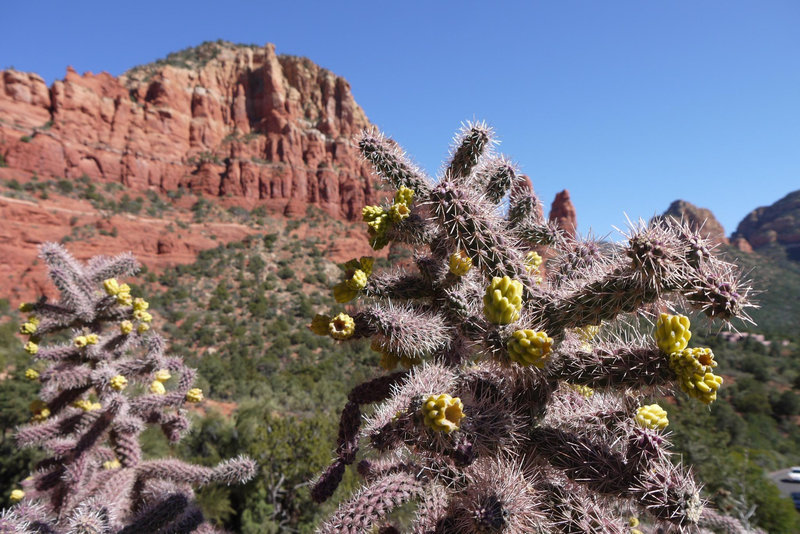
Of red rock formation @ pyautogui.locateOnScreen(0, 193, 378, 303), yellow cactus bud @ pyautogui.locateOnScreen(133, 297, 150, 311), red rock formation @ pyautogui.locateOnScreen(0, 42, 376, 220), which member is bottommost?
yellow cactus bud @ pyautogui.locateOnScreen(133, 297, 150, 311)

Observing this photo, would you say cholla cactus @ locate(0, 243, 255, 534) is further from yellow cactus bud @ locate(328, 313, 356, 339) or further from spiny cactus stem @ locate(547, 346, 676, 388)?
spiny cactus stem @ locate(547, 346, 676, 388)

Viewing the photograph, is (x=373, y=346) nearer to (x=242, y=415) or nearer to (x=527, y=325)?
(x=527, y=325)

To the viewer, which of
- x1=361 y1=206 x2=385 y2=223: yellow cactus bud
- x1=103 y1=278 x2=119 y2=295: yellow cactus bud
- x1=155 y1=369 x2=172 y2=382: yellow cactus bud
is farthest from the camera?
x1=155 y1=369 x2=172 y2=382: yellow cactus bud

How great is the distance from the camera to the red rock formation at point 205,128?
5062cm

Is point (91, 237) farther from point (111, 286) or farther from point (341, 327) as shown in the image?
point (341, 327)

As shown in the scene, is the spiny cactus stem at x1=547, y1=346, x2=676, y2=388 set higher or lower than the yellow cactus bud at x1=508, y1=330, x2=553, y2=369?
lower

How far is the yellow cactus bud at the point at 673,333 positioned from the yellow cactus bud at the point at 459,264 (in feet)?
3.02

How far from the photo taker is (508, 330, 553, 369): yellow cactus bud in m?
1.56

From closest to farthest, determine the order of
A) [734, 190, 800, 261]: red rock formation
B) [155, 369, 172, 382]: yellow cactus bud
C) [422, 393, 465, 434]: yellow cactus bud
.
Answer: [422, 393, 465, 434]: yellow cactus bud → [155, 369, 172, 382]: yellow cactus bud → [734, 190, 800, 261]: red rock formation

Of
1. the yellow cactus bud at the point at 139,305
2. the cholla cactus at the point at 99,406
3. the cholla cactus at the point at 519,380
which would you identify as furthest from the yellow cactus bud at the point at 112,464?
the cholla cactus at the point at 519,380

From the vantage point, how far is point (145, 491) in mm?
4090

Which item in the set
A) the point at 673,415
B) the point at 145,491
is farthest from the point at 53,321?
the point at 673,415

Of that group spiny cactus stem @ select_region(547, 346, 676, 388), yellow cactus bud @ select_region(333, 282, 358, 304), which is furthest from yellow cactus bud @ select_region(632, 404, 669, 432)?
yellow cactus bud @ select_region(333, 282, 358, 304)

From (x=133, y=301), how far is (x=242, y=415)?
1166 centimetres
